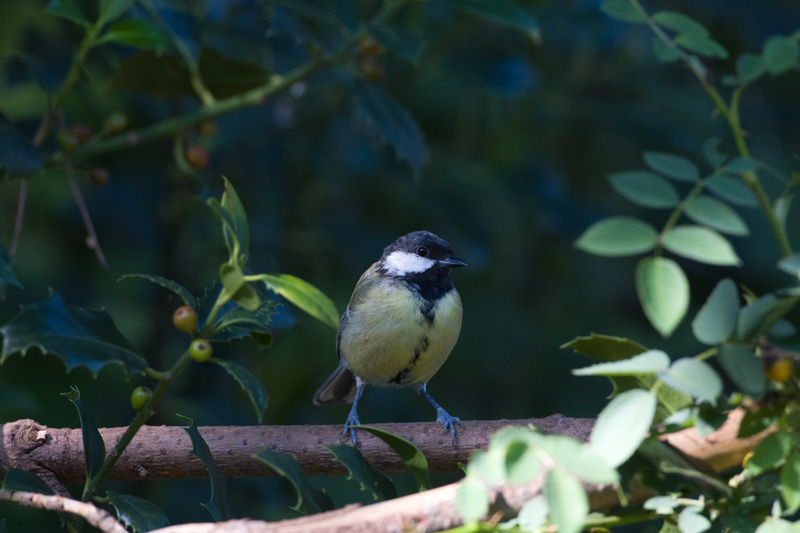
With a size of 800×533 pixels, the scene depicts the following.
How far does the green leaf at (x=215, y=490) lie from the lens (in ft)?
5.90

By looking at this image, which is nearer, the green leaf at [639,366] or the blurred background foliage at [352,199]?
the green leaf at [639,366]

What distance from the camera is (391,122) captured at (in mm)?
3285

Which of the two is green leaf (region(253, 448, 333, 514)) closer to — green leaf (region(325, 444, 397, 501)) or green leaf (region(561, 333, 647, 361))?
green leaf (region(325, 444, 397, 501))

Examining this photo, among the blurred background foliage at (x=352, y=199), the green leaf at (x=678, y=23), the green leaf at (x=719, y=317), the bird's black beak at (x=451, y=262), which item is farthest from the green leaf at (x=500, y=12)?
the green leaf at (x=719, y=317)

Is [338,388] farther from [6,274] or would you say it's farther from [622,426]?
[622,426]

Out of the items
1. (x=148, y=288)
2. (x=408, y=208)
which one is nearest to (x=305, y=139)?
(x=408, y=208)

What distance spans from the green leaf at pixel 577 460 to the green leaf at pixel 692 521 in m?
0.40

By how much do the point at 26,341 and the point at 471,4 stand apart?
2.15 m

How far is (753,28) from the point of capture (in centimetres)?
476

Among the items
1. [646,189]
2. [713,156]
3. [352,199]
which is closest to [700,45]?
[713,156]

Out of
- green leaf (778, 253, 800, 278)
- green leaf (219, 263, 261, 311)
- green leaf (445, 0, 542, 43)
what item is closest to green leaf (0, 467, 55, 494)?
green leaf (219, 263, 261, 311)

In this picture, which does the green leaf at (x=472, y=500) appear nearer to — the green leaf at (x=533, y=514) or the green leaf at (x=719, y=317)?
the green leaf at (x=533, y=514)

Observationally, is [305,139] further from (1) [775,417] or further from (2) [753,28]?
(1) [775,417]

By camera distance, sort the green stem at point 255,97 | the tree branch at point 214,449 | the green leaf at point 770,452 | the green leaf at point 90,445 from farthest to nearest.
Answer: the green stem at point 255,97, the tree branch at point 214,449, the green leaf at point 90,445, the green leaf at point 770,452
